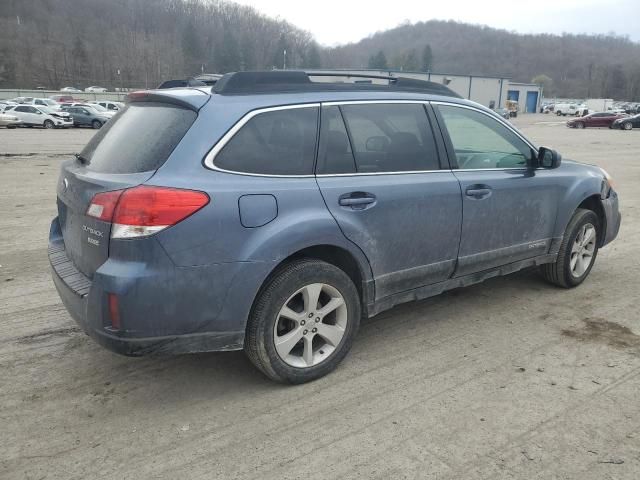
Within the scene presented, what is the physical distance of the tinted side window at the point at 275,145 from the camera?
9.93ft

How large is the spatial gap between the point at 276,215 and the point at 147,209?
2.26ft

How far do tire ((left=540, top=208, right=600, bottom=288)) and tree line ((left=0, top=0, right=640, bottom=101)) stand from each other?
12138 centimetres

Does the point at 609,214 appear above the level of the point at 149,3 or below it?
below

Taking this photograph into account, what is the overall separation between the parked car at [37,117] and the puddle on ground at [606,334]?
33.4m

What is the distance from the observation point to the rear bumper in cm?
273

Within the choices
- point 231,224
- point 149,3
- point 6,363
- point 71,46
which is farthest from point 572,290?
point 149,3

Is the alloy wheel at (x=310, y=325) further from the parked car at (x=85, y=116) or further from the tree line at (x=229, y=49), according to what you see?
the tree line at (x=229, y=49)

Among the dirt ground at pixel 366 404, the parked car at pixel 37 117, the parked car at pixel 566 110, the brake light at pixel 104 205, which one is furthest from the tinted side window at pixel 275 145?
the parked car at pixel 566 110

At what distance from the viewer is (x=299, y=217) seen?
3.10 metres

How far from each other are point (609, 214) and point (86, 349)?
473cm

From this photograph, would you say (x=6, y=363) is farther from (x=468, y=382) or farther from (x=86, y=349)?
(x=468, y=382)

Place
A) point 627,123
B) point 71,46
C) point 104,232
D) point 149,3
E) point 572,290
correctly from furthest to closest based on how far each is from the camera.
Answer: point 149,3
point 71,46
point 627,123
point 572,290
point 104,232

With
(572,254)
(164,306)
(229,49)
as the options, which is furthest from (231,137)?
(229,49)

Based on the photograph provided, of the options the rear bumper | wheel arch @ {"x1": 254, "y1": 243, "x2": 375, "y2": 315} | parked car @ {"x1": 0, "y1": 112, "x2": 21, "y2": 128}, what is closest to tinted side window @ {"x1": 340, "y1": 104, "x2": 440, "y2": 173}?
wheel arch @ {"x1": 254, "y1": 243, "x2": 375, "y2": 315}
